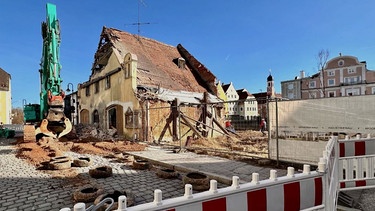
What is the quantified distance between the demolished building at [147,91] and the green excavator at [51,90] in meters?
4.49

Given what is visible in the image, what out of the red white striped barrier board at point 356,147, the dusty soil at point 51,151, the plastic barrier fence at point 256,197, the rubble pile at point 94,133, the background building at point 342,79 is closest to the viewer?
the plastic barrier fence at point 256,197

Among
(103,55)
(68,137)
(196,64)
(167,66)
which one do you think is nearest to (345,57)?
(196,64)

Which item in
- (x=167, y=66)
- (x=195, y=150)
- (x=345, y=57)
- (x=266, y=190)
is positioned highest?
(x=345, y=57)

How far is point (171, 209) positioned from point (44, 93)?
51.9 ft

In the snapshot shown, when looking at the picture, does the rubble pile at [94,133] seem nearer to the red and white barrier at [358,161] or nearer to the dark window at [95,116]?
the dark window at [95,116]

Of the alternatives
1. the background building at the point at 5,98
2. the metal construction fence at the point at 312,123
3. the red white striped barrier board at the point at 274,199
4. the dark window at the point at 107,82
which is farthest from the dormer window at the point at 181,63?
the background building at the point at 5,98

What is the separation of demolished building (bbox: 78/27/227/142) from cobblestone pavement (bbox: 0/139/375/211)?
185 inches

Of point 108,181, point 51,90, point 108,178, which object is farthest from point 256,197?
point 51,90

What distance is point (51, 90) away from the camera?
43.1 ft

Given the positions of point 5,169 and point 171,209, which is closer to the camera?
point 171,209

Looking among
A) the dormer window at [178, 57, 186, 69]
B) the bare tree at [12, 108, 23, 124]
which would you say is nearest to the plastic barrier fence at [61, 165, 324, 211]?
the dormer window at [178, 57, 186, 69]

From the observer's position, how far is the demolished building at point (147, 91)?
52.7 feet

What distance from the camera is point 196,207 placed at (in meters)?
1.63

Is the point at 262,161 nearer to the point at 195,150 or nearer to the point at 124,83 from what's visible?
the point at 195,150
